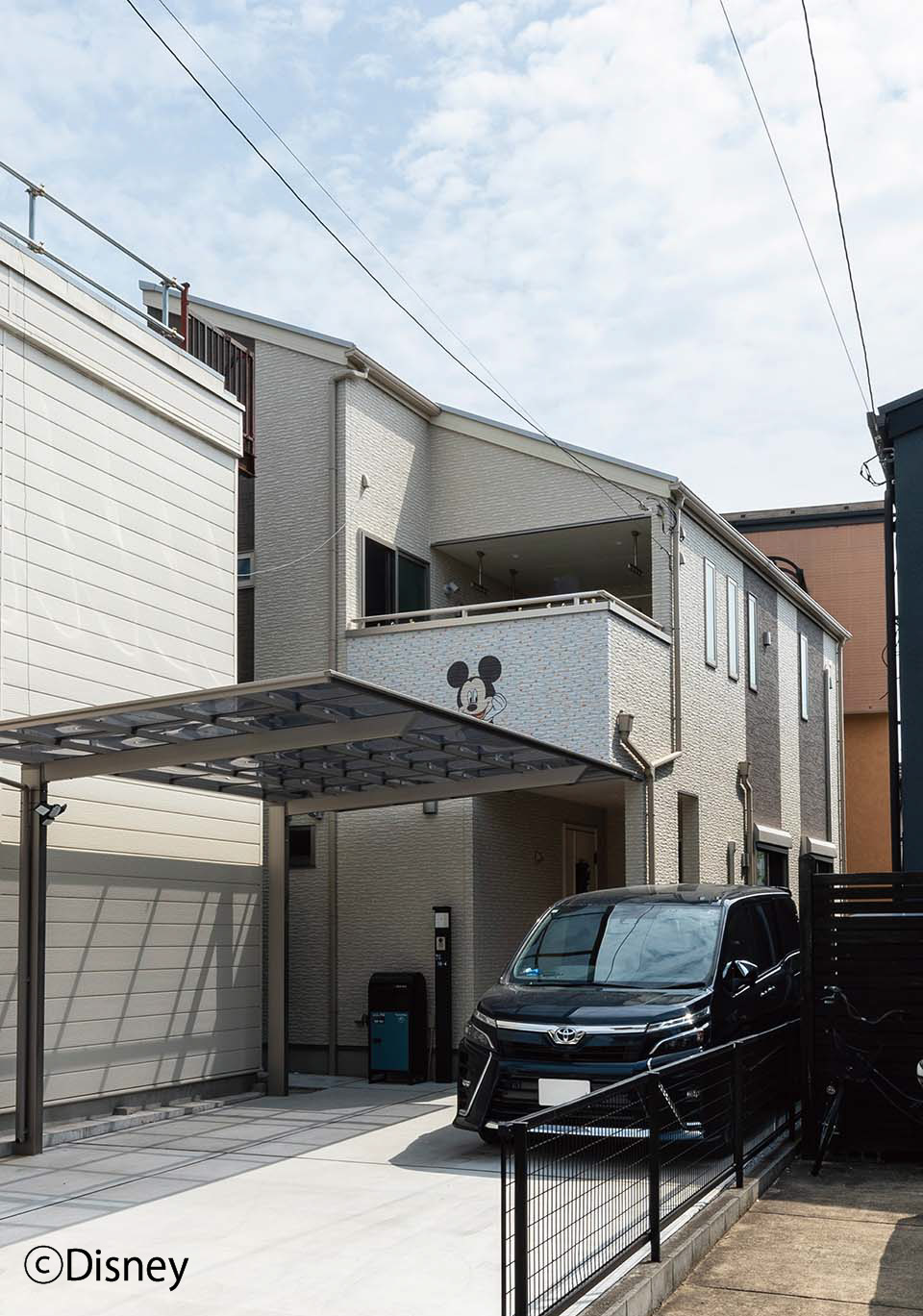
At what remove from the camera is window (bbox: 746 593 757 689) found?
70.1ft

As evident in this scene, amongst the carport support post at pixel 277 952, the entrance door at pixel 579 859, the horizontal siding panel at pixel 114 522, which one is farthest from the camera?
the entrance door at pixel 579 859

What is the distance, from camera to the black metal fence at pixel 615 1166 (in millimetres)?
5016

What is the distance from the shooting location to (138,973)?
38.8 feet

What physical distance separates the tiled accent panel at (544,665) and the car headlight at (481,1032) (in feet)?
17.8

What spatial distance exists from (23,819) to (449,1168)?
3.82 metres

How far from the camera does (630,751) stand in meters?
15.0

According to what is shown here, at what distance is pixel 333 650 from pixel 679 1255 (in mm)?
10311

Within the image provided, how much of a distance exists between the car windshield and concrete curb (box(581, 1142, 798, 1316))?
1681 mm

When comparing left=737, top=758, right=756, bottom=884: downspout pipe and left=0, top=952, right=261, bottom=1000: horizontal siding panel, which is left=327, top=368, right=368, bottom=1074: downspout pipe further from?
left=737, top=758, right=756, bottom=884: downspout pipe

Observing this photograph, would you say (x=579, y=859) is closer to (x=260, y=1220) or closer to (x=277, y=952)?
(x=277, y=952)

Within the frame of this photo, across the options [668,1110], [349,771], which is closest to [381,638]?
[349,771]

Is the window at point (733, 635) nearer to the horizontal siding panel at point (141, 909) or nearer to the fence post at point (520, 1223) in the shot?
the horizontal siding panel at point (141, 909)

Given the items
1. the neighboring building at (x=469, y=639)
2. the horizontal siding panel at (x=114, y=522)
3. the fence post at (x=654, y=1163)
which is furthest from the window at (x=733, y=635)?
the fence post at (x=654, y=1163)

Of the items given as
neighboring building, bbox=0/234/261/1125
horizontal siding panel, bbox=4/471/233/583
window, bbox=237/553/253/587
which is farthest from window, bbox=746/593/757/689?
horizontal siding panel, bbox=4/471/233/583
